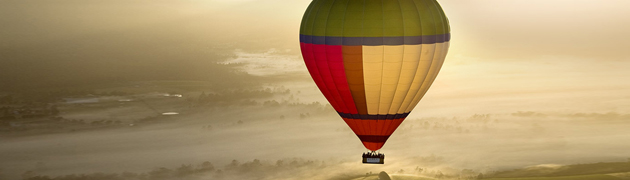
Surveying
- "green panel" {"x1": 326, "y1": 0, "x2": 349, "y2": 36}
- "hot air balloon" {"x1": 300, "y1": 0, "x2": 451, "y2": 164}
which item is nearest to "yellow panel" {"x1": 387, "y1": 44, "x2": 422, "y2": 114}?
"hot air balloon" {"x1": 300, "y1": 0, "x2": 451, "y2": 164}

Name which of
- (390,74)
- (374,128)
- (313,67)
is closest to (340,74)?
(313,67)

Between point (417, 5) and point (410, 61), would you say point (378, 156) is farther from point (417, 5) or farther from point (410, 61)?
point (417, 5)

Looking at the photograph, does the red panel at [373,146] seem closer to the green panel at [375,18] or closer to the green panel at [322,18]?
the green panel at [375,18]

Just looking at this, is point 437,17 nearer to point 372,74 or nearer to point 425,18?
point 425,18

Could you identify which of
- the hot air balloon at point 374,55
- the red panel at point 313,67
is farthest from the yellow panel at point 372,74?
the red panel at point 313,67

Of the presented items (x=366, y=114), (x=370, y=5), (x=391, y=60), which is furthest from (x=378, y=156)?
(x=370, y=5)

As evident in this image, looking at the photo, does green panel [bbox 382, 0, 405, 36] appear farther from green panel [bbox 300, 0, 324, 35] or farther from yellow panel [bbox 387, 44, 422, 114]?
green panel [bbox 300, 0, 324, 35]
